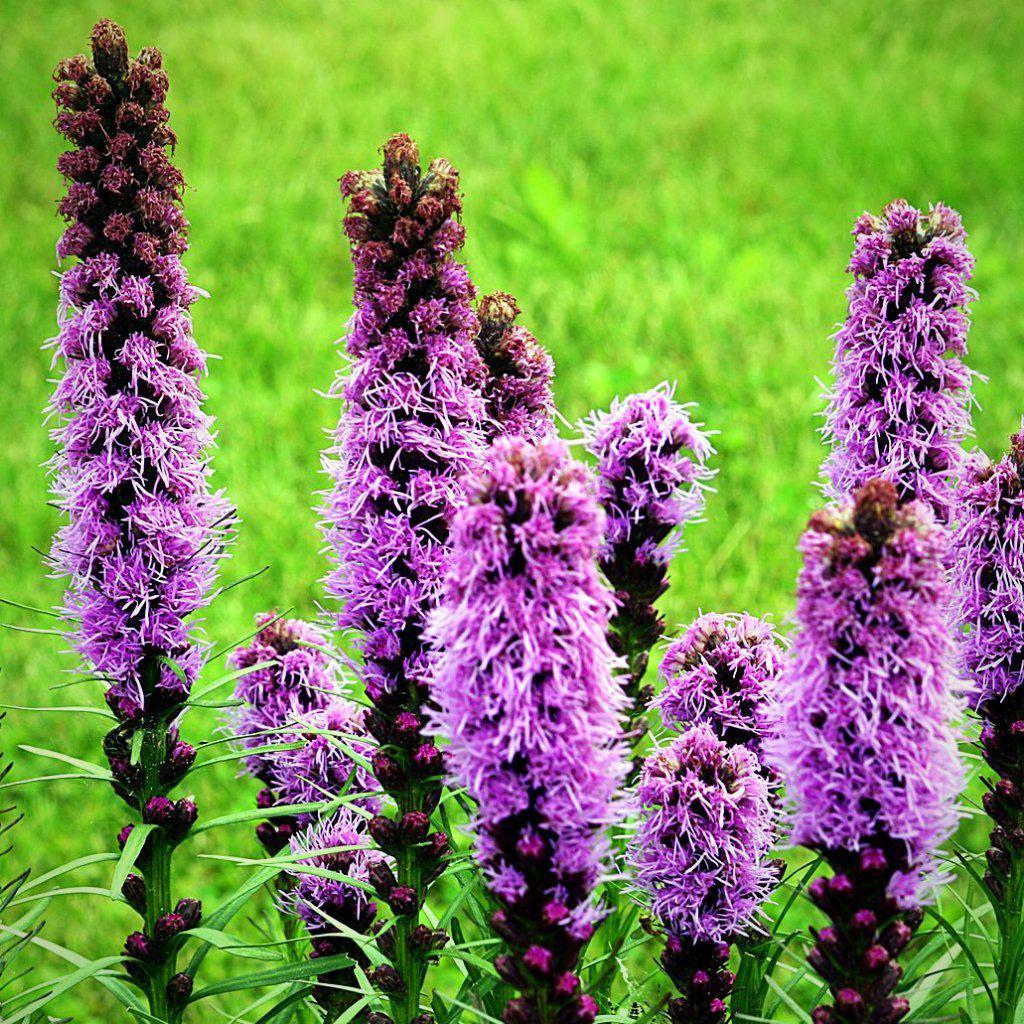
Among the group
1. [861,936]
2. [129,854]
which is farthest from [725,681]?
[129,854]

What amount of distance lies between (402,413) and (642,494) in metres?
0.56

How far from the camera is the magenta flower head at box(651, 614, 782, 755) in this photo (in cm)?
283

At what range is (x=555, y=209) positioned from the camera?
9.08 metres

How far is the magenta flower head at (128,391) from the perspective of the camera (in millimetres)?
2684

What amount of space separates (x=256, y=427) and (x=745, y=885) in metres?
5.35

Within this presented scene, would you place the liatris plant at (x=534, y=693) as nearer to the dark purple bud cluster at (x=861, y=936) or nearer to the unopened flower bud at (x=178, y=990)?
the dark purple bud cluster at (x=861, y=936)

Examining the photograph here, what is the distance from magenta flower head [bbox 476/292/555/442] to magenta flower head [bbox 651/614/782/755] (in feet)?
1.90

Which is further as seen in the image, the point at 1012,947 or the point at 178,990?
the point at 178,990

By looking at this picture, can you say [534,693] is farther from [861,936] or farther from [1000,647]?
[1000,647]

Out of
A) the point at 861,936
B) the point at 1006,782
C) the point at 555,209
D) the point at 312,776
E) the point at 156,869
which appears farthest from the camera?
the point at 555,209

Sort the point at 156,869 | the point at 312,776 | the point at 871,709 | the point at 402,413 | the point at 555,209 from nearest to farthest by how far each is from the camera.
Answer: the point at 871,709 → the point at 402,413 → the point at 156,869 → the point at 312,776 → the point at 555,209

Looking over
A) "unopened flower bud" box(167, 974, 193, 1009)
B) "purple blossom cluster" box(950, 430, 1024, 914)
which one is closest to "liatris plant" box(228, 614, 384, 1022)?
"unopened flower bud" box(167, 974, 193, 1009)

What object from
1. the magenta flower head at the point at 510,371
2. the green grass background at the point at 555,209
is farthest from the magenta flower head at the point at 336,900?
the green grass background at the point at 555,209

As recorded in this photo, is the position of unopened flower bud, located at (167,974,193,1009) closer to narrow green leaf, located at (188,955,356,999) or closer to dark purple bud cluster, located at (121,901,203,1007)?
dark purple bud cluster, located at (121,901,203,1007)
